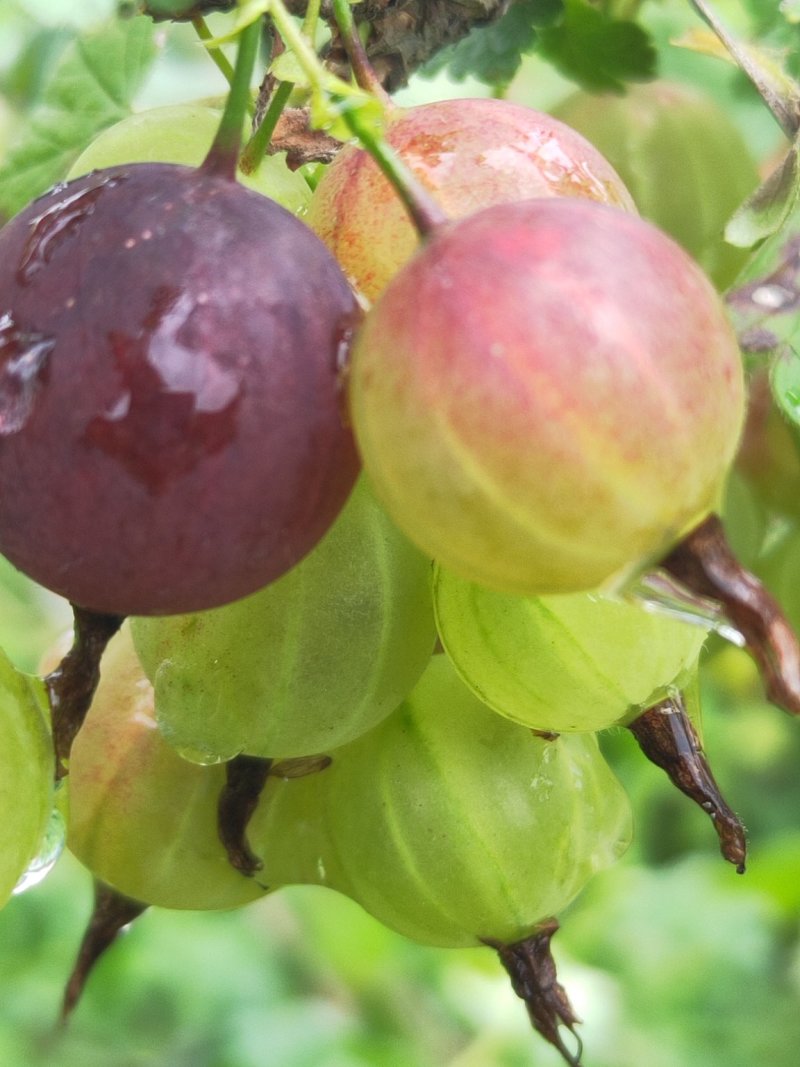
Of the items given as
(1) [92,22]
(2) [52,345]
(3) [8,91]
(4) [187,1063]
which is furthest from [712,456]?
(4) [187,1063]

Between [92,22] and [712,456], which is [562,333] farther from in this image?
[92,22]

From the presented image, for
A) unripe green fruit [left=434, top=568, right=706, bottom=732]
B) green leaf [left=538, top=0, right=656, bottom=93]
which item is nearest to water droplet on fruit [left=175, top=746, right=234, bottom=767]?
unripe green fruit [left=434, top=568, right=706, bottom=732]

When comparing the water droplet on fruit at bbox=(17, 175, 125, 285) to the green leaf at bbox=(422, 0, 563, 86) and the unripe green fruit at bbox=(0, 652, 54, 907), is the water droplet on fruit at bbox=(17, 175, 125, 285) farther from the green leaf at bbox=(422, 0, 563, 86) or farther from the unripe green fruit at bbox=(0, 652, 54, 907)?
the green leaf at bbox=(422, 0, 563, 86)

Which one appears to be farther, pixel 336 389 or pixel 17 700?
pixel 17 700

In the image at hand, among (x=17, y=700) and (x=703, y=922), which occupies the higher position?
(x=17, y=700)

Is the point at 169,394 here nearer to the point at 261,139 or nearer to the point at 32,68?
the point at 261,139

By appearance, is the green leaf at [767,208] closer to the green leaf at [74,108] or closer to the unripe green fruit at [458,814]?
the unripe green fruit at [458,814]

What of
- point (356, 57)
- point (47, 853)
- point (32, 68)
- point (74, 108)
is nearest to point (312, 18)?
point (356, 57)
